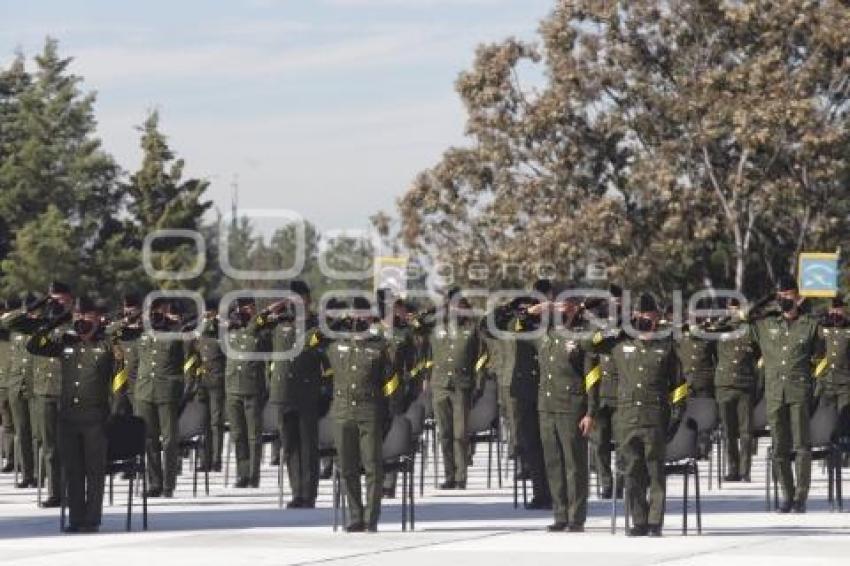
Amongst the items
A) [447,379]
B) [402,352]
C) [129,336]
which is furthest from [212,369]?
[402,352]

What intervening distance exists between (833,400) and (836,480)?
12.1ft

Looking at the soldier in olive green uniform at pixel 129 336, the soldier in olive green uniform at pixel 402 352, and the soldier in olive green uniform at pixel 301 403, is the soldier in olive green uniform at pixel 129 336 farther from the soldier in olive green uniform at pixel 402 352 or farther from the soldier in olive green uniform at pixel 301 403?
the soldier in olive green uniform at pixel 402 352

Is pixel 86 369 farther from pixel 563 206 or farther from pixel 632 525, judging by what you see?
pixel 563 206

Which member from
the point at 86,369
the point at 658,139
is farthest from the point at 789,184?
the point at 86,369

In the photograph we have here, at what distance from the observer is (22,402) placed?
86.9ft

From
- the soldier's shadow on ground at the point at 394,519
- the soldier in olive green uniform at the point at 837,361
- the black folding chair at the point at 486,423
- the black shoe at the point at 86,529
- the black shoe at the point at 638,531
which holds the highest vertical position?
the soldier in olive green uniform at the point at 837,361

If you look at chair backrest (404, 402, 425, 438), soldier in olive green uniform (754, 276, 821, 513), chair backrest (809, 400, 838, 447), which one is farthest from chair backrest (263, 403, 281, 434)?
chair backrest (809, 400, 838, 447)

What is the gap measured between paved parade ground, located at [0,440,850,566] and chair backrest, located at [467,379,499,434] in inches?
96.0

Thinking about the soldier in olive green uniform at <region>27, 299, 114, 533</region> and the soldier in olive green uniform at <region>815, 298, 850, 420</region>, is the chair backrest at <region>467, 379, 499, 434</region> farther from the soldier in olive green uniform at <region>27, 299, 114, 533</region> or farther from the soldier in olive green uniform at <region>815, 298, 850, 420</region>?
the soldier in olive green uniform at <region>27, 299, 114, 533</region>

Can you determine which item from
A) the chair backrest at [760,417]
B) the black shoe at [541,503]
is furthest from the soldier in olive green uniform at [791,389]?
the chair backrest at [760,417]

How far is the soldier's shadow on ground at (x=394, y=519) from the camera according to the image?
20031 mm

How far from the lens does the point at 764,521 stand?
2100 centimetres

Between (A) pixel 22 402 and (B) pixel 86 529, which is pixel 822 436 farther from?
(A) pixel 22 402

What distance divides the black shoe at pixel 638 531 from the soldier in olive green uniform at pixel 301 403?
4230 mm
